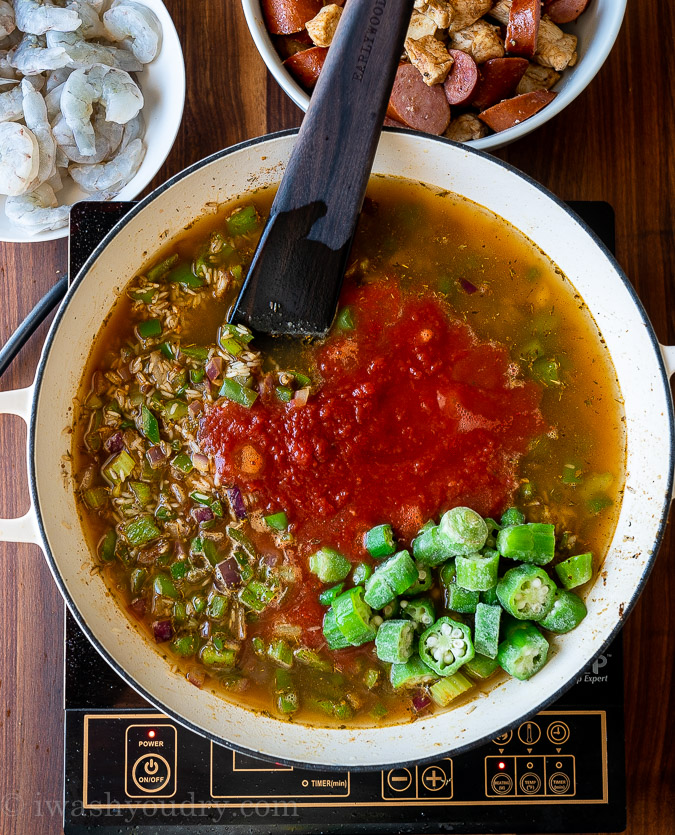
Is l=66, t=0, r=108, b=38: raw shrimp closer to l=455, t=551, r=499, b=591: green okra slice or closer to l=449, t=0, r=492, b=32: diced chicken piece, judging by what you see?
l=449, t=0, r=492, b=32: diced chicken piece

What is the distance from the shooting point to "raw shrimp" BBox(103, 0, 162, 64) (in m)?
1.89

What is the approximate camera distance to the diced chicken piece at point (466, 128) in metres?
1.86

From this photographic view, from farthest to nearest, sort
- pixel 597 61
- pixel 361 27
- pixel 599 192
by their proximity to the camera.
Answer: pixel 599 192, pixel 597 61, pixel 361 27

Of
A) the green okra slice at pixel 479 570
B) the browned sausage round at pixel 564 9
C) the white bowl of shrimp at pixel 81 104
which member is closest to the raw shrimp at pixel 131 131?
the white bowl of shrimp at pixel 81 104

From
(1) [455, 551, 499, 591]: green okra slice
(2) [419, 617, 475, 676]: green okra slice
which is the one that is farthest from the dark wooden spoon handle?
(2) [419, 617, 475, 676]: green okra slice

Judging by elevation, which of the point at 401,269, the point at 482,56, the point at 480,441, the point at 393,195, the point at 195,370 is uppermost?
the point at 482,56

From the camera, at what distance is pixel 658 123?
6.66 feet

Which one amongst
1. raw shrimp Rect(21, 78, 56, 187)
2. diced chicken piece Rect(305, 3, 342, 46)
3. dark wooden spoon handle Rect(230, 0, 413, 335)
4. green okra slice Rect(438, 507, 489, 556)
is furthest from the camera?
raw shrimp Rect(21, 78, 56, 187)

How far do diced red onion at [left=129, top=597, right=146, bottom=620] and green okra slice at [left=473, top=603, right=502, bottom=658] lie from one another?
0.81 metres

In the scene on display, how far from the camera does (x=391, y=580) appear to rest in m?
1.73

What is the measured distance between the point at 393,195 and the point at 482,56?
1.30ft

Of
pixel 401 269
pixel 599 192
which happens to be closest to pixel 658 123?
pixel 599 192

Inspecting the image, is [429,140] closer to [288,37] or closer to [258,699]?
[288,37]

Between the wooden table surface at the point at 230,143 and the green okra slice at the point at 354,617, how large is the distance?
79cm
